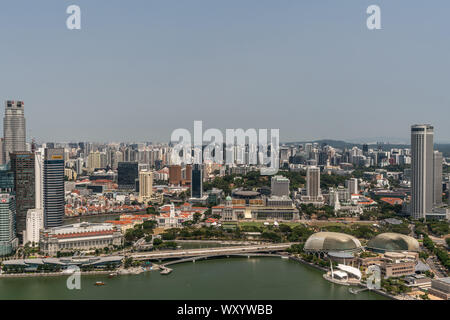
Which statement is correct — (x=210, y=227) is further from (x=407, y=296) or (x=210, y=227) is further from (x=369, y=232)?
(x=407, y=296)

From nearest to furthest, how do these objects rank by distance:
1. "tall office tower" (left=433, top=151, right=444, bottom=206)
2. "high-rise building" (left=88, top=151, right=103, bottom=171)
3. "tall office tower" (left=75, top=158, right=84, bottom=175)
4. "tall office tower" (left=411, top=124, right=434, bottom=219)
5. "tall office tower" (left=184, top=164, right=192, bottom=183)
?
"tall office tower" (left=411, top=124, right=434, bottom=219), "tall office tower" (left=433, top=151, right=444, bottom=206), "tall office tower" (left=184, top=164, right=192, bottom=183), "tall office tower" (left=75, top=158, right=84, bottom=175), "high-rise building" (left=88, top=151, right=103, bottom=171)

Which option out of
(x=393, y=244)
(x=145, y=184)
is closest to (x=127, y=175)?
(x=145, y=184)

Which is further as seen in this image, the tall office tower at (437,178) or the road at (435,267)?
the tall office tower at (437,178)

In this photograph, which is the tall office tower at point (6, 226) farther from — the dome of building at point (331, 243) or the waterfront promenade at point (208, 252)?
the dome of building at point (331, 243)

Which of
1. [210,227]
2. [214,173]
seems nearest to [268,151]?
[214,173]

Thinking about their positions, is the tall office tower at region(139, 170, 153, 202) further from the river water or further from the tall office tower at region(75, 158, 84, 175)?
the river water

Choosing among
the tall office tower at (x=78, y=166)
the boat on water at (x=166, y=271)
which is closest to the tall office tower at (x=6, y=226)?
the boat on water at (x=166, y=271)

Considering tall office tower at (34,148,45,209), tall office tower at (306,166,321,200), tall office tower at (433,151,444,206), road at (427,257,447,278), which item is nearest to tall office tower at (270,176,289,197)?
tall office tower at (306,166,321,200)
